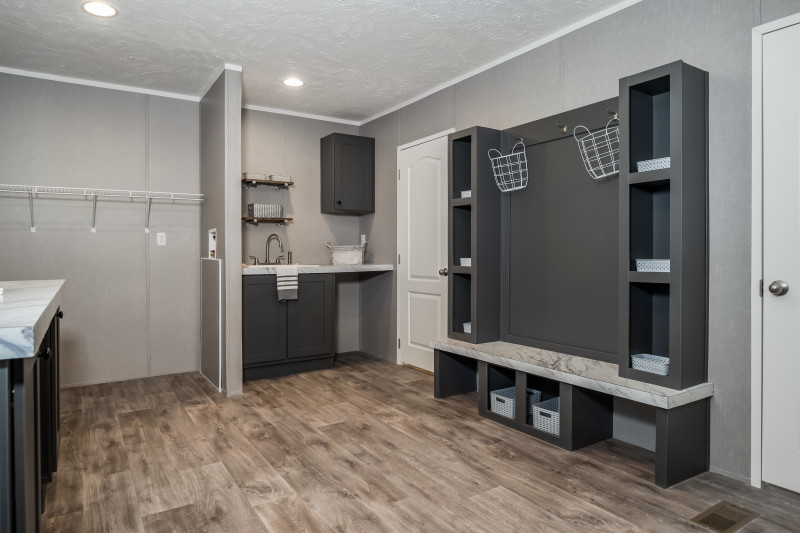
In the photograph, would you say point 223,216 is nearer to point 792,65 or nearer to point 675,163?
point 675,163

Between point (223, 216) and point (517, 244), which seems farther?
point (223, 216)

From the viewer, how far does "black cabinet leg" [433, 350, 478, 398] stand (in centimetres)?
390

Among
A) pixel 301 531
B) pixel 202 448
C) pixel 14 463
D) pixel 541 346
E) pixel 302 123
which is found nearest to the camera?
pixel 14 463

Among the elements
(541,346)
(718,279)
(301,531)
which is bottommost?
(301,531)

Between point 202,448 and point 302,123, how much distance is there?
11.6 ft

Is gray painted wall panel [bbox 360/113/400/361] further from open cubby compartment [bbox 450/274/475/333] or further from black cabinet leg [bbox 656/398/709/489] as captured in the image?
black cabinet leg [bbox 656/398/709/489]

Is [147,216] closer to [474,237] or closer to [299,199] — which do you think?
[299,199]

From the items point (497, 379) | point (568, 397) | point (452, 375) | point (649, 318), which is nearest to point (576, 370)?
point (568, 397)

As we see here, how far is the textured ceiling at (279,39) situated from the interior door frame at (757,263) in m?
0.99

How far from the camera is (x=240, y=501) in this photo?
2.32 m

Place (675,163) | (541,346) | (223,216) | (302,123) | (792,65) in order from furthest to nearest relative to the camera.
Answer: (302,123), (223,216), (541,346), (675,163), (792,65)

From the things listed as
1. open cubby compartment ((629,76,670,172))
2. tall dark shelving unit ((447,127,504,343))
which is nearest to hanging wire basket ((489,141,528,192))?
tall dark shelving unit ((447,127,504,343))

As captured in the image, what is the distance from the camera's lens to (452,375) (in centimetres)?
395

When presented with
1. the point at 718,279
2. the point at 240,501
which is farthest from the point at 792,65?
the point at 240,501
